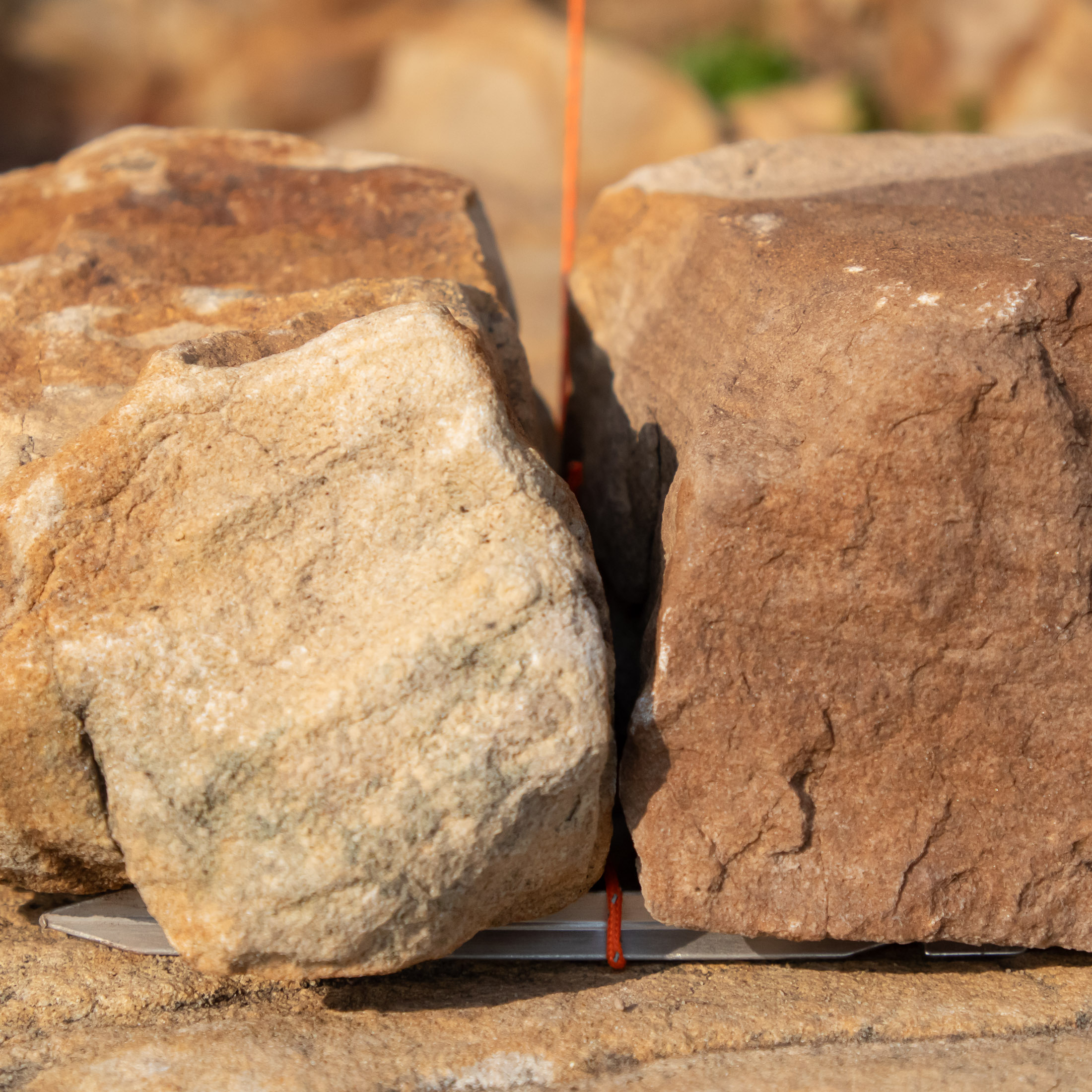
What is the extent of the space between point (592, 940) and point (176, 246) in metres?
1.40

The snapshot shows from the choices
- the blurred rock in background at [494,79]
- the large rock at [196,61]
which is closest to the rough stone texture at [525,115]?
the blurred rock in background at [494,79]

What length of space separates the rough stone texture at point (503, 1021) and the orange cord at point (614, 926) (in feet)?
0.07

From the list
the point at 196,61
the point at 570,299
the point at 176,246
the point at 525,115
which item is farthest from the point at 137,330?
the point at 196,61

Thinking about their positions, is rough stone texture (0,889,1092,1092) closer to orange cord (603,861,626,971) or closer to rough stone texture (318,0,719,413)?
orange cord (603,861,626,971)

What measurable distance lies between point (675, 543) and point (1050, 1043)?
798 mm

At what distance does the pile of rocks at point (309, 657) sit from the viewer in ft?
4.01

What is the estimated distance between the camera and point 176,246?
195cm

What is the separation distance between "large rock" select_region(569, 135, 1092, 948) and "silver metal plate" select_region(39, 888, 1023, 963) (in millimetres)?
133

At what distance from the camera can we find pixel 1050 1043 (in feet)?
4.49

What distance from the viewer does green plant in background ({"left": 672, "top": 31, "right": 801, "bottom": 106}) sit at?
7.30 m

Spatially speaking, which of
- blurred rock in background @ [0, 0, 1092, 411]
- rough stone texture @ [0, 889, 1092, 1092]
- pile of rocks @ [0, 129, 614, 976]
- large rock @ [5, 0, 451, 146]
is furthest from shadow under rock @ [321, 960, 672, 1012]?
large rock @ [5, 0, 451, 146]

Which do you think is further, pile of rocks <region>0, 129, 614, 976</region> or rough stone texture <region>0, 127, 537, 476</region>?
rough stone texture <region>0, 127, 537, 476</region>

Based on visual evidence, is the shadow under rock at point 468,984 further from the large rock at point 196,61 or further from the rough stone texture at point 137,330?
the large rock at point 196,61

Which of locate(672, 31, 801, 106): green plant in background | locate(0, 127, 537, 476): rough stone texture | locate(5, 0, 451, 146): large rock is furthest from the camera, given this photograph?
locate(672, 31, 801, 106): green plant in background
